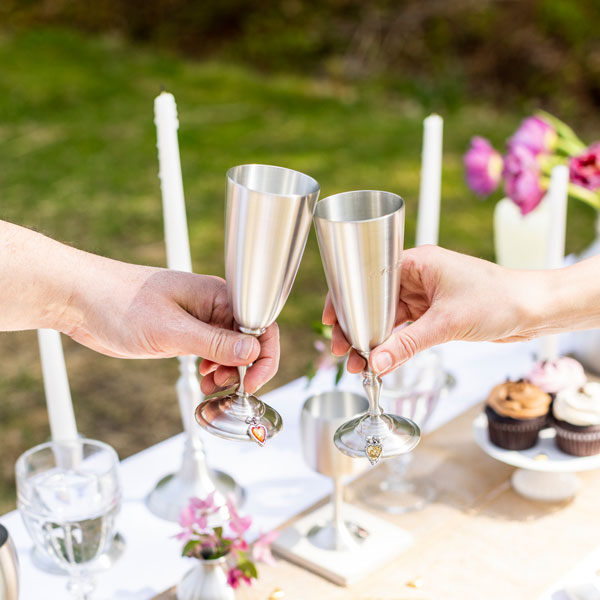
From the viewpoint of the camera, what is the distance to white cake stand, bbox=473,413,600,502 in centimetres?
140

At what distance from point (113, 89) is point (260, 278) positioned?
20.0 ft

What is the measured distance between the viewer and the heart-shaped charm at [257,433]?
1.04 m

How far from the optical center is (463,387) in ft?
5.85

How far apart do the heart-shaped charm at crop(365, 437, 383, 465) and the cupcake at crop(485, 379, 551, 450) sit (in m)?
0.43

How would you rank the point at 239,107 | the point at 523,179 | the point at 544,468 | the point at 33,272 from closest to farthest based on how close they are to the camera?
1. the point at 33,272
2. the point at 544,468
3. the point at 523,179
4. the point at 239,107

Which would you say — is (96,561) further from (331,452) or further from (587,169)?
(587,169)

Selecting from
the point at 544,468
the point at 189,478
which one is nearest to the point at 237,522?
the point at 189,478

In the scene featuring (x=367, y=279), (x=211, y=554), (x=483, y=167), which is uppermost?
(x=367, y=279)

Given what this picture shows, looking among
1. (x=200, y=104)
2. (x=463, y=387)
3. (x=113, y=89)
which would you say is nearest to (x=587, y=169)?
(x=463, y=387)

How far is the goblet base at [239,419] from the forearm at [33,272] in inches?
11.7

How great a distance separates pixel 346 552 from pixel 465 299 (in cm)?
39

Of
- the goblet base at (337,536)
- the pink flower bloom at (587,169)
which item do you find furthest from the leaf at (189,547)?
the pink flower bloom at (587,169)

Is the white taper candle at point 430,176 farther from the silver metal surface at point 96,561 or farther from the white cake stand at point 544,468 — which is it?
the silver metal surface at point 96,561

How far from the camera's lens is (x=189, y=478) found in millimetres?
1434
